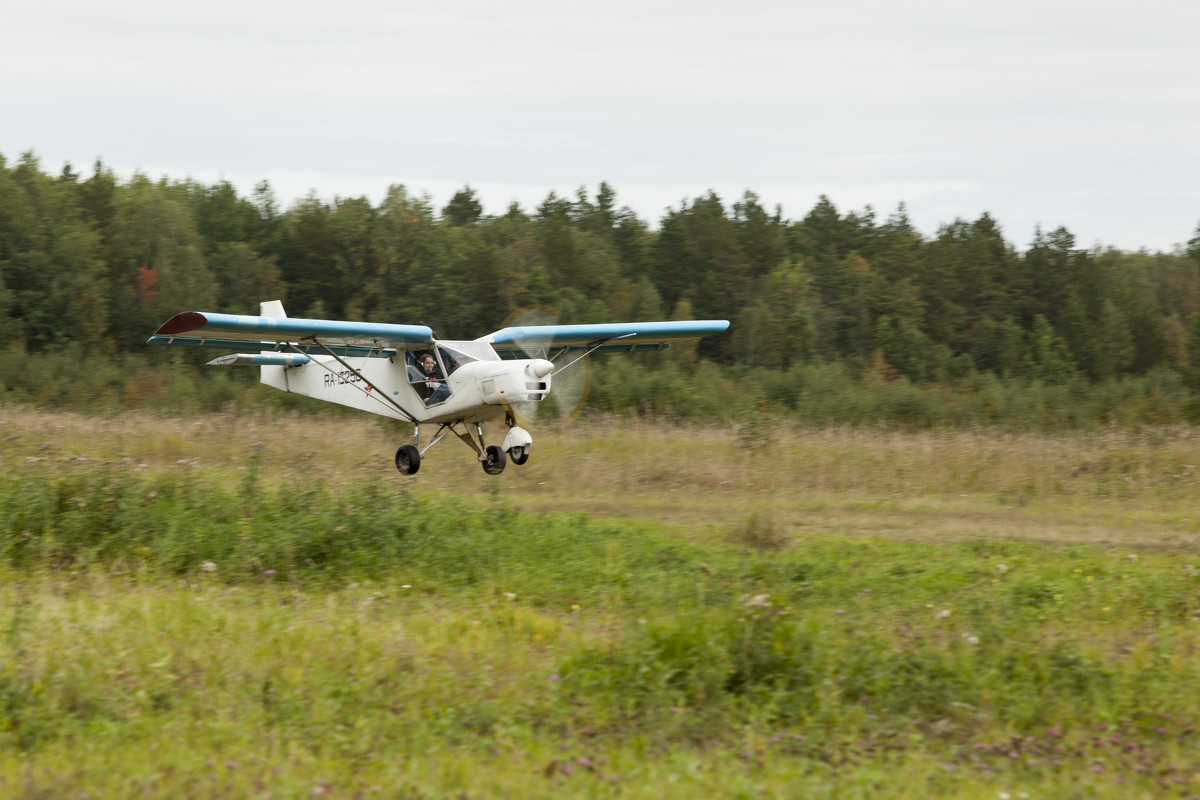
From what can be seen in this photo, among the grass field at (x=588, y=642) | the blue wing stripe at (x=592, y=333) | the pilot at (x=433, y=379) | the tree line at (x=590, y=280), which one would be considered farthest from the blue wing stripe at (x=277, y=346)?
the tree line at (x=590, y=280)

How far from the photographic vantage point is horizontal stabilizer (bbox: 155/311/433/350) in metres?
13.4

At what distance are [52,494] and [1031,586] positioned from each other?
10.7 metres

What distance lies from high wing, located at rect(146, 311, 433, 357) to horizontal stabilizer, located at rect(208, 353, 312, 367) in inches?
44.8

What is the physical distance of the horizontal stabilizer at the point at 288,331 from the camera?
1341 centimetres

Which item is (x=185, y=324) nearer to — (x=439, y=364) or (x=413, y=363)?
(x=413, y=363)

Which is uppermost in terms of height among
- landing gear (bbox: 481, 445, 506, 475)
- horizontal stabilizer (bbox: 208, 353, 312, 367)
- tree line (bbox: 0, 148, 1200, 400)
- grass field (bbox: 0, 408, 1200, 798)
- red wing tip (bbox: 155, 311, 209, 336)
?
tree line (bbox: 0, 148, 1200, 400)

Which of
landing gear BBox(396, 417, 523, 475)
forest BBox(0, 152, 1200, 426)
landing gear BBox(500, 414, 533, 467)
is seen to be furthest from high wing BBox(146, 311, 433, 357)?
forest BBox(0, 152, 1200, 426)

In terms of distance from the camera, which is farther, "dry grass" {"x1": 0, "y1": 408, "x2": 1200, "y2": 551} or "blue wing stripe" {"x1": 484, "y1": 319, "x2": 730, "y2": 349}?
"blue wing stripe" {"x1": 484, "y1": 319, "x2": 730, "y2": 349}

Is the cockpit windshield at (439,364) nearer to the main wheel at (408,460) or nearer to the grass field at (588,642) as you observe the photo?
the main wheel at (408,460)

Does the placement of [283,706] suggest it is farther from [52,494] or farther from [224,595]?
[52,494]

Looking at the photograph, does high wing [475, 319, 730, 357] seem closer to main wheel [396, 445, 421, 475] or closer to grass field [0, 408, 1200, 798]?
main wheel [396, 445, 421, 475]

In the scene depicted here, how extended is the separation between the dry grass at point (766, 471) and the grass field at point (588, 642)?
0.51ft

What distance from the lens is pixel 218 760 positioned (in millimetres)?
5941

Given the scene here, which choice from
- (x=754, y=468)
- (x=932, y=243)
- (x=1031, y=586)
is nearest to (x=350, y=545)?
(x=1031, y=586)
